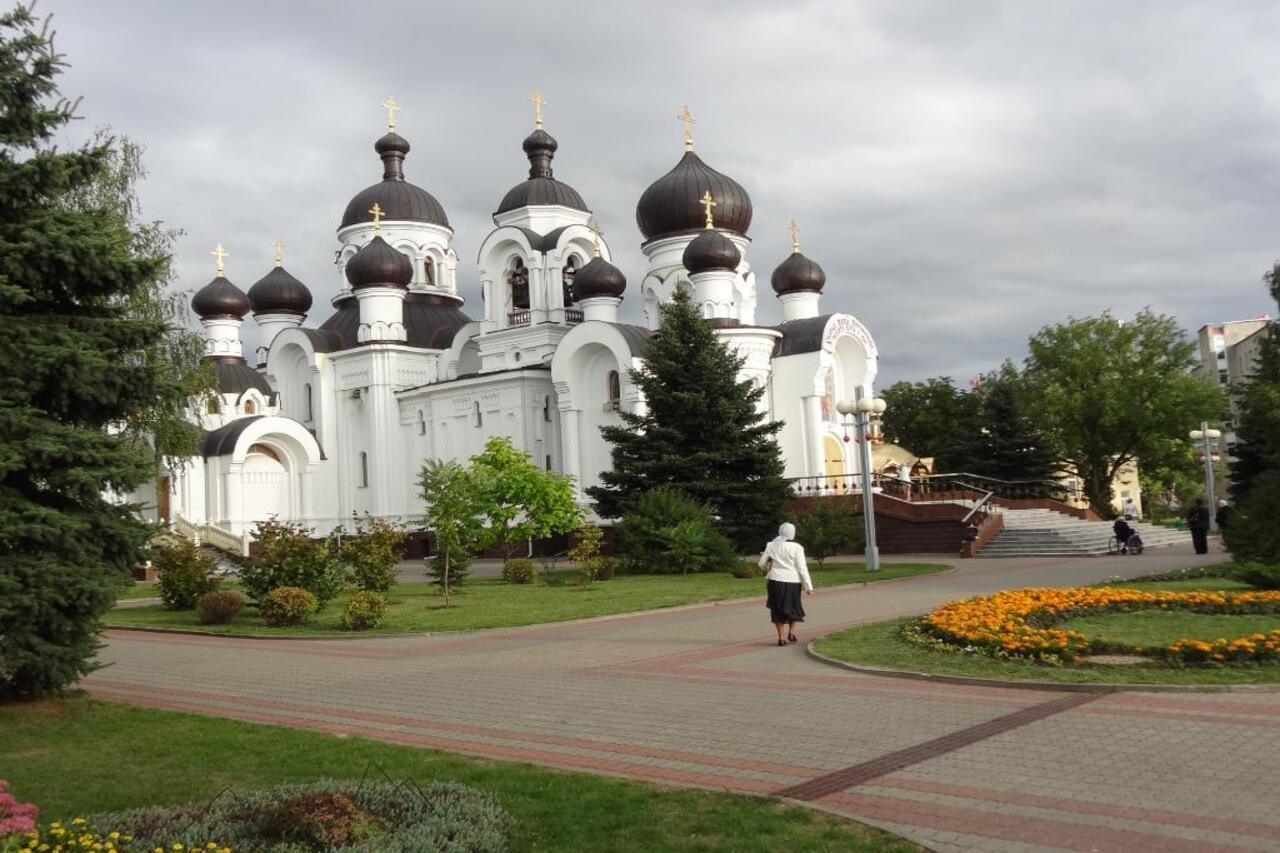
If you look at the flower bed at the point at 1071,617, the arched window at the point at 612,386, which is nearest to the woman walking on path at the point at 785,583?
the flower bed at the point at 1071,617

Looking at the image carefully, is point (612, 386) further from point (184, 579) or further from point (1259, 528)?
point (1259, 528)

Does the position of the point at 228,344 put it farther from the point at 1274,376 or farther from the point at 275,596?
the point at 1274,376

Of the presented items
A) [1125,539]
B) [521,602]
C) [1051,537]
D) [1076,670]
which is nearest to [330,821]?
[1076,670]

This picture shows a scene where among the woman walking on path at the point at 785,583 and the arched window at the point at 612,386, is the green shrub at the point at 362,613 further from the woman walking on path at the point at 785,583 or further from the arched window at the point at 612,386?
the arched window at the point at 612,386

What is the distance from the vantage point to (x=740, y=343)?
3884cm

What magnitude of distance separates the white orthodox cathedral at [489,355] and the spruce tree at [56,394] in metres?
27.1

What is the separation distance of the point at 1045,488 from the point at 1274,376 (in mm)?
8751

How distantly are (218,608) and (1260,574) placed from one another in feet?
52.5

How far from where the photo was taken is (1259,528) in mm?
16406

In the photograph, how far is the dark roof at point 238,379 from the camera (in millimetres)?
48281

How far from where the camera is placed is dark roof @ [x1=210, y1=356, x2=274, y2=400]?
158 ft

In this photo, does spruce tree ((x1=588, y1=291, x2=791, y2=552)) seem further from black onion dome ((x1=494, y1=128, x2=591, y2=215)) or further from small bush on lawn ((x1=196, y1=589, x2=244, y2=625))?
black onion dome ((x1=494, y1=128, x2=591, y2=215))

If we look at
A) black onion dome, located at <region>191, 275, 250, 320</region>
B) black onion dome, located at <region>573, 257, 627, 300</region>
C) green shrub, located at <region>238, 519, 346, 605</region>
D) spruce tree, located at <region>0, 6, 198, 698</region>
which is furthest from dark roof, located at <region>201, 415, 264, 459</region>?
spruce tree, located at <region>0, 6, 198, 698</region>

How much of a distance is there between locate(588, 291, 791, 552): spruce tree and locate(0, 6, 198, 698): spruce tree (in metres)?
19.9
